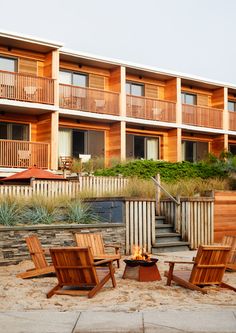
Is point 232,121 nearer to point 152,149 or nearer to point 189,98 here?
point 189,98

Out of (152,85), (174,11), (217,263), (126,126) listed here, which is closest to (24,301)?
(217,263)

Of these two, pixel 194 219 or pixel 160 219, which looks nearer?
pixel 194 219

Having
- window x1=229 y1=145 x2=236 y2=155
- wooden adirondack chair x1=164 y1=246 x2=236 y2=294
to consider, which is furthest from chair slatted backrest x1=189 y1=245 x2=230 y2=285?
window x1=229 y1=145 x2=236 y2=155

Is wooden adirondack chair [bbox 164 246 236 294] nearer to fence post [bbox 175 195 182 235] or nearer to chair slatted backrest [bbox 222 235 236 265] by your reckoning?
chair slatted backrest [bbox 222 235 236 265]

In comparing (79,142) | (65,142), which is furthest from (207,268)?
(79,142)

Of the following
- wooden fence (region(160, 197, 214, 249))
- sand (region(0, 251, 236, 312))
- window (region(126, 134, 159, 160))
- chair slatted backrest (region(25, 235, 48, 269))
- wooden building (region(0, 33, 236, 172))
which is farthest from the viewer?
window (region(126, 134, 159, 160))

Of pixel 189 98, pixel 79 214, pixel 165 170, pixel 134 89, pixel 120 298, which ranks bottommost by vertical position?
pixel 120 298

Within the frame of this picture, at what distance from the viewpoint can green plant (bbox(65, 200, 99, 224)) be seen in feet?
49.3

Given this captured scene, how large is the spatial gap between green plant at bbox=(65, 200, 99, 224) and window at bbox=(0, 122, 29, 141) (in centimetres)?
1046

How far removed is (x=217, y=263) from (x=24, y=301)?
333 cm

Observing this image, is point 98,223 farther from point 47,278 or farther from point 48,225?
point 47,278

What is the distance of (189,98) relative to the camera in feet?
109

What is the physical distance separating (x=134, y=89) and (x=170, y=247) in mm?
16460

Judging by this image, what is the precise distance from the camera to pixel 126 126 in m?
29.8
